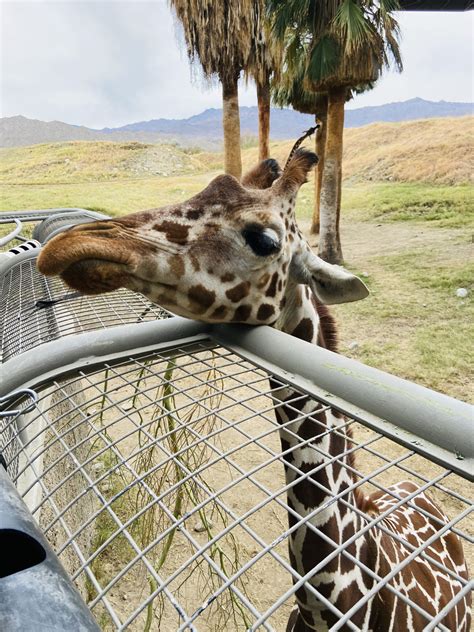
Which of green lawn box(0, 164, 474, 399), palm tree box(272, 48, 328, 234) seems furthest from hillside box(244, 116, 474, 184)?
palm tree box(272, 48, 328, 234)

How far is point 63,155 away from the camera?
4084cm

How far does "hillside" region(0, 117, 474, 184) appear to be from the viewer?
19.7m

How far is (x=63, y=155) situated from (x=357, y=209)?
34504mm

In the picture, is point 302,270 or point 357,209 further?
point 357,209

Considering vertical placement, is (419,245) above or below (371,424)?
below

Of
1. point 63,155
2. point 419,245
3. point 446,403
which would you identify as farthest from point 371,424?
point 63,155

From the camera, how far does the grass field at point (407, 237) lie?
4949 millimetres

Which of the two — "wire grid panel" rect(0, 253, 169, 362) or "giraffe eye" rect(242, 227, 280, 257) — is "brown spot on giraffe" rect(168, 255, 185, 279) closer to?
"giraffe eye" rect(242, 227, 280, 257)

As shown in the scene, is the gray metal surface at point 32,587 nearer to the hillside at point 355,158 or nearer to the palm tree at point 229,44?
the palm tree at point 229,44

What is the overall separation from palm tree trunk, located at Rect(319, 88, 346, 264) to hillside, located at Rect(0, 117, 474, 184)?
5.99m

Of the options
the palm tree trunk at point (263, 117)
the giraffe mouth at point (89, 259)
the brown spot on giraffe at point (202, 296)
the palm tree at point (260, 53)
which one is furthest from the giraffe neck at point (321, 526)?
Result: the palm tree trunk at point (263, 117)

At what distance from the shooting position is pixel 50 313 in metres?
1.95

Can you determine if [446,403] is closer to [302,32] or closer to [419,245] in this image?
[302,32]

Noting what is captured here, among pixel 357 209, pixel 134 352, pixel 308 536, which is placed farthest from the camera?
pixel 357 209
